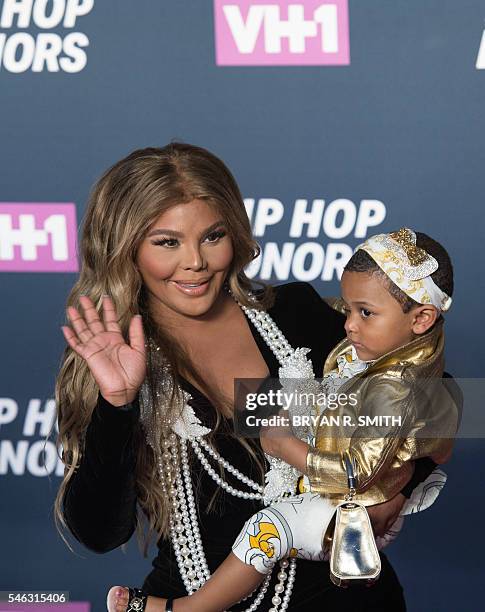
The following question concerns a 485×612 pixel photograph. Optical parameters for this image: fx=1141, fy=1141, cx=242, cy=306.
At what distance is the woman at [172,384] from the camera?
6.12ft

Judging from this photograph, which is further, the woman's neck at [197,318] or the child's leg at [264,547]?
the woman's neck at [197,318]

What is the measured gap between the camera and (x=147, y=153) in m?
1.97

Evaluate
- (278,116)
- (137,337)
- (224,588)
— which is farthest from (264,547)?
(278,116)

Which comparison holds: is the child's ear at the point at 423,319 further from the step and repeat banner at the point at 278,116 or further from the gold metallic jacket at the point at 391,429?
the step and repeat banner at the point at 278,116

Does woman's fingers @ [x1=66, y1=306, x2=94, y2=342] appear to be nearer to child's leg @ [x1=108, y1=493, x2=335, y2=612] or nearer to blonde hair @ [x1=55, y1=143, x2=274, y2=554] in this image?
blonde hair @ [x1=55, y1=143, x2=274, y2=554]

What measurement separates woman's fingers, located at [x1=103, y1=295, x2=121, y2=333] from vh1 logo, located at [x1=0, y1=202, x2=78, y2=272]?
1562mm

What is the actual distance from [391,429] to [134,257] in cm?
52

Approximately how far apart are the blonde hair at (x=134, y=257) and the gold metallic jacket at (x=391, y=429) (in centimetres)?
15

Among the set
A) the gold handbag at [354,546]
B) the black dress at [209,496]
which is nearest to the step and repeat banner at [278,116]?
the black dress at [209,496]

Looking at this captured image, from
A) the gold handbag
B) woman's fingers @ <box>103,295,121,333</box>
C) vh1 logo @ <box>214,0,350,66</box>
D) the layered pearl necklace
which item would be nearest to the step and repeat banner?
vh1 logo @ <box>214,0,350,66</box>

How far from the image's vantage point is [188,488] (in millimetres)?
1908

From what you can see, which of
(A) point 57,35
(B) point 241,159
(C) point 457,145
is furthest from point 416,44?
(A) point 57,35

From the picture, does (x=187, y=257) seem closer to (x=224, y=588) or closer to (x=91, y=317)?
(x=91, y=317)

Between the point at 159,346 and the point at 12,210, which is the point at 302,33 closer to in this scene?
the point at 12,210
